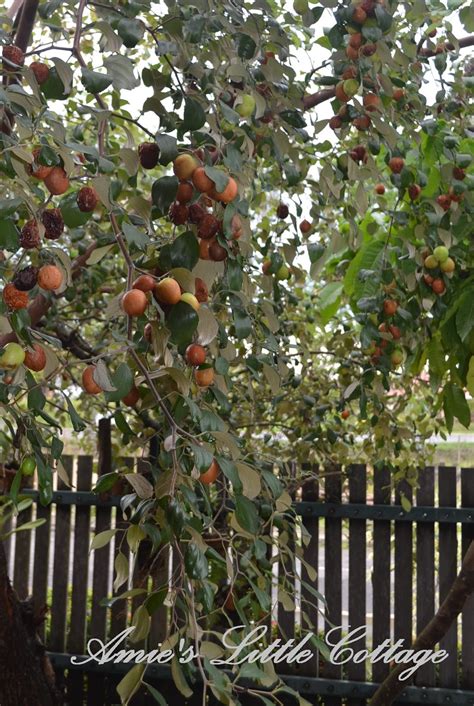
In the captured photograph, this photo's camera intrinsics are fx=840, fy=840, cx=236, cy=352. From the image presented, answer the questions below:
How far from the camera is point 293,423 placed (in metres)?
3.26

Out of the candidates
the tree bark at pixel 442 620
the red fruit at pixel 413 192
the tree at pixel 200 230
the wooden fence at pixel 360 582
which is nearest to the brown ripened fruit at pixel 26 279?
the tree at pixel 200 230

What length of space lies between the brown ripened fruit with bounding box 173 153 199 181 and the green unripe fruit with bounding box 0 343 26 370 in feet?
1.04

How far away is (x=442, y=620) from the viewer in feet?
9.39

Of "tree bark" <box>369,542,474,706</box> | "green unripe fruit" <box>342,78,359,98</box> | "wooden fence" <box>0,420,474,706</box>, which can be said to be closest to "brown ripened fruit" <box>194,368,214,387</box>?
"green unripe fruit" <box>342,78,359,98</box>

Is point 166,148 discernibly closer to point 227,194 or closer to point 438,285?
point 227,194

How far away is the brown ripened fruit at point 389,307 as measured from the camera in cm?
207

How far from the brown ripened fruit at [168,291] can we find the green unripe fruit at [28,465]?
29cm

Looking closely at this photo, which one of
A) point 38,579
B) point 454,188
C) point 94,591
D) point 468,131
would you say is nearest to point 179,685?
point 454,188

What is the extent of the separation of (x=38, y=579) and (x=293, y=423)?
143cm

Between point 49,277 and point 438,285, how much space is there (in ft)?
4.12

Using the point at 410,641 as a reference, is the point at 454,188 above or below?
above

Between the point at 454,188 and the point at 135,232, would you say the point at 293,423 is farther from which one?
the point at 135,232

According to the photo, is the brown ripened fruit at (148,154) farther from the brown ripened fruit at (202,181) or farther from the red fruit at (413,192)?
the red fruit at (413,192)

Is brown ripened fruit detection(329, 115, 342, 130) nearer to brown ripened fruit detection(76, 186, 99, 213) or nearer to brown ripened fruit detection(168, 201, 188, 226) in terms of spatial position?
brown ripened fruit detection(168, 201, 188, 226)
